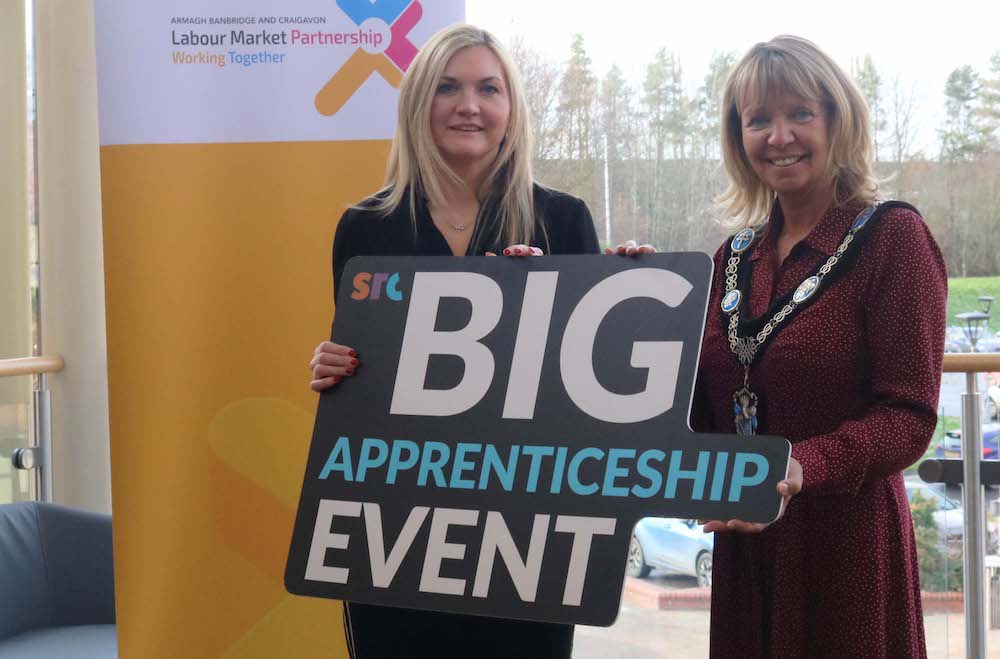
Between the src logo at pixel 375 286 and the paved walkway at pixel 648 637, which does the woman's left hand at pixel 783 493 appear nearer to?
the src logo at pixel 375 286

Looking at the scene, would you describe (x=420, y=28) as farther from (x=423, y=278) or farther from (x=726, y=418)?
(x=726, y=418)

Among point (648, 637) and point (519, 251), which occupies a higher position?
point (519, 251)

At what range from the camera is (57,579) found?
10.2 ft

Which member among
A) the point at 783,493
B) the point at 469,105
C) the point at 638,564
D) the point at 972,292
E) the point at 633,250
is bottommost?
the point at 638,564

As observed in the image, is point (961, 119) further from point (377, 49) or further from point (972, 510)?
point (377, 49)

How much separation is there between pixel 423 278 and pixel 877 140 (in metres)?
2.26

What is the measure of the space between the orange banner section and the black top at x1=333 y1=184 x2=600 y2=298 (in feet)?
3.21

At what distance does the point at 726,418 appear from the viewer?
171 cm

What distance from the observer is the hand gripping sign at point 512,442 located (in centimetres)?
154

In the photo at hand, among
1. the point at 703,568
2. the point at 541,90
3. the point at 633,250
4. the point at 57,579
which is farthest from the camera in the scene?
the point at 541,90

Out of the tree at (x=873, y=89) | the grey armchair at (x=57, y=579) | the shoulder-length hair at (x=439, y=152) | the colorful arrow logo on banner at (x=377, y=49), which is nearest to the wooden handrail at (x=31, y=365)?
the grey armchair at (x=57, y=579)

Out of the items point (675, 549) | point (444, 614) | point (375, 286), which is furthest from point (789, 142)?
point (675, 549)

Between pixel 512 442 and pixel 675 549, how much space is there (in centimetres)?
179

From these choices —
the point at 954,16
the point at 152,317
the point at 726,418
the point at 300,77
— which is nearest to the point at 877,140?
the point at 954,16
